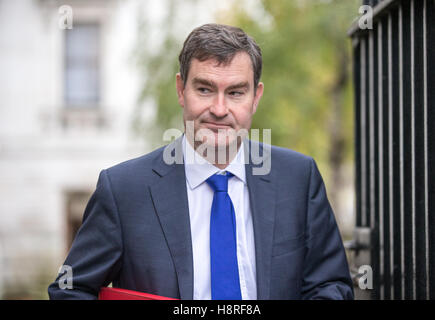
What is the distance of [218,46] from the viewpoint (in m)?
1.98

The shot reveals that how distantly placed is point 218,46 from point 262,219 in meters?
0.63

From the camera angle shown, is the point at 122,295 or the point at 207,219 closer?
the point at 122,295

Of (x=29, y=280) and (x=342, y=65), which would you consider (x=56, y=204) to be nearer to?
(x=29, y=280)

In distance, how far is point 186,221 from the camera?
2051 mm

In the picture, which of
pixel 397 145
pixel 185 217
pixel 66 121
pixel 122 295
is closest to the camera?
pixel 122 295

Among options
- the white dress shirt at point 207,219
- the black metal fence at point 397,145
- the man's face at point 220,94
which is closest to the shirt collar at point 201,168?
the white dress shirt at point 207,219

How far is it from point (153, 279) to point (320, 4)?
6.67m

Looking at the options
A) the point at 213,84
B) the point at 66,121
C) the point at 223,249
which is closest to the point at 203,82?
the point at 213,84

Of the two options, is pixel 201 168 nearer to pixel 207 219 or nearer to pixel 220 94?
pixel 207 219

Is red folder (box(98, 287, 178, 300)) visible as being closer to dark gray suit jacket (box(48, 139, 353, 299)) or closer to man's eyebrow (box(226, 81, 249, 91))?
dark gray suit jacket (box(48, 139, 353, 299))

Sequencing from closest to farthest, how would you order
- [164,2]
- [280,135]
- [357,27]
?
[357,27]
[280,135]
[164,2]

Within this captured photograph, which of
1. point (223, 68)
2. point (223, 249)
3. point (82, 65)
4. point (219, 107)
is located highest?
point (82, 65)

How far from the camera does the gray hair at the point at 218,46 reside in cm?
197
